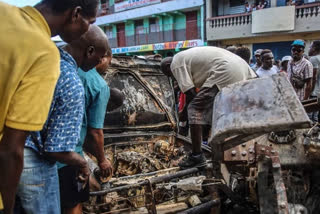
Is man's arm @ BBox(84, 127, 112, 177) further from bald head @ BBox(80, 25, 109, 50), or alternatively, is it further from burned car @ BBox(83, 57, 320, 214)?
bald head @ BBox(80, 25, 109, 50)

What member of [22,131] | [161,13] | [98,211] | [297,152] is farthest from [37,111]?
[161,13]

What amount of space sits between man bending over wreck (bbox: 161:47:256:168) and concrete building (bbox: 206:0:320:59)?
14516mm

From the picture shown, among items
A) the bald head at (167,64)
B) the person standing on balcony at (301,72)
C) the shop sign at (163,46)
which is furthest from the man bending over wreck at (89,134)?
the shop sign at (163,46)

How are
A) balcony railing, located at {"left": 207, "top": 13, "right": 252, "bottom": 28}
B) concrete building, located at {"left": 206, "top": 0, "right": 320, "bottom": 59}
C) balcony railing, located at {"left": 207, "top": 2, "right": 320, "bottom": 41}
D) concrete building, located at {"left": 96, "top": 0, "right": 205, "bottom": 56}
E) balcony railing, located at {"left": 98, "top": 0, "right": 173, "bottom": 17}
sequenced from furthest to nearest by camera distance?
balcony railing, located at {"left": 98, "top": 0, "right": 173, "bottom": 17}, concrete building, located at {"left": 96, "top": 0, "right": 205, "bottom": 56}, balcony railing, located at {"left": 207, "top": 13, "right": 252, "bottom": 28}, concrete building, located at {"left": 206, "top": 0, "right": 320, "bottom": 59}, balcony railing, located at {"left": 207, "top": 2, "right": 320, "bottom": 41}

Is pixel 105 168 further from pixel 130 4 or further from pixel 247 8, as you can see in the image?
pixel 130 4

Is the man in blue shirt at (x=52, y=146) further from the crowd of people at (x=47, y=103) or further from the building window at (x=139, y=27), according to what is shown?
the building window at (x=139, y=27)

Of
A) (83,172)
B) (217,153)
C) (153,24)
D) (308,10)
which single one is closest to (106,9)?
(153,24)

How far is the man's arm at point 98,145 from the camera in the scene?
2.06 metres

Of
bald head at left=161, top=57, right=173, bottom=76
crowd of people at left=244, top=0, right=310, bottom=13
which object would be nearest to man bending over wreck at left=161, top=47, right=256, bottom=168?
bald head at left=161, top=57, right=173, bottom=76

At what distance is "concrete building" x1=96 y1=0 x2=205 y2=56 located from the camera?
20.9m

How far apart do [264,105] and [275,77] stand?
0.25m

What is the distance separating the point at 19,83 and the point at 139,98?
2.61 m

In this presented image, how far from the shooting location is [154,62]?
4.24 m

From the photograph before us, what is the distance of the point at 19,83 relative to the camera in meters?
1.10
